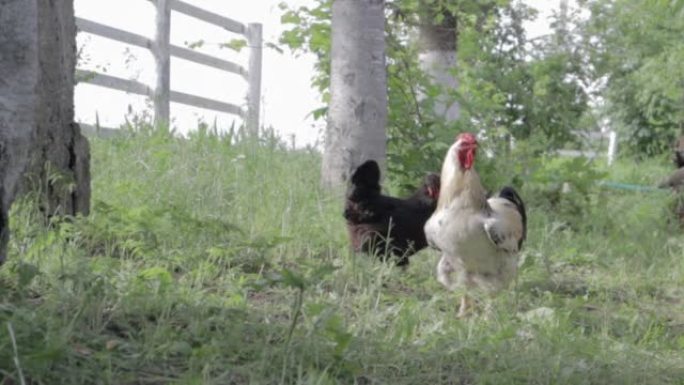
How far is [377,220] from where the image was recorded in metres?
6.54

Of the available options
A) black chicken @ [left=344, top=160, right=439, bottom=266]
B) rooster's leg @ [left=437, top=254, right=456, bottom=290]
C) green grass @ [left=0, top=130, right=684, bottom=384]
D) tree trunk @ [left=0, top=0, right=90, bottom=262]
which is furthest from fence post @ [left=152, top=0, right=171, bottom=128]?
rooster's leg @ [left=437, top=254, right=456, bottom=290]

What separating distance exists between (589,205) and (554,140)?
5105 millimetres

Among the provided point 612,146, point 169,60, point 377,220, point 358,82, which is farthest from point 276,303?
point 612,146

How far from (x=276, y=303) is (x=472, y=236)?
1.30 metres

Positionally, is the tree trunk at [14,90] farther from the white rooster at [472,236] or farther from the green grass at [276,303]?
the white rooster at [472,236]

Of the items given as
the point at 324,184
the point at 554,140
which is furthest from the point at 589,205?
the point at 554,140

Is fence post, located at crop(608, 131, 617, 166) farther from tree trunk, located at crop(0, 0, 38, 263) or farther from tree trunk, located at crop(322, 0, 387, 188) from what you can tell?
tree trunk, located at crop(0, 0, 38, 263)

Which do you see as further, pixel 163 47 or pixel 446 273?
pixel 163 47

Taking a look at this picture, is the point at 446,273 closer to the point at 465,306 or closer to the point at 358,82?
the point at 465,306

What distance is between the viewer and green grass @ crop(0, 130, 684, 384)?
3.28 metres

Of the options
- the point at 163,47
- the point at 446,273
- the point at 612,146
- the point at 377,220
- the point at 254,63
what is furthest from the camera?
the point at 612,146

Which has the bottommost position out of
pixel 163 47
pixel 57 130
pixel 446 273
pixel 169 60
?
pixel 446 273

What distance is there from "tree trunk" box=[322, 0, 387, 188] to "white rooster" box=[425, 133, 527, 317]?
2139 millimetres

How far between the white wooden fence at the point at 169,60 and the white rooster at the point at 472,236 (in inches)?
213
